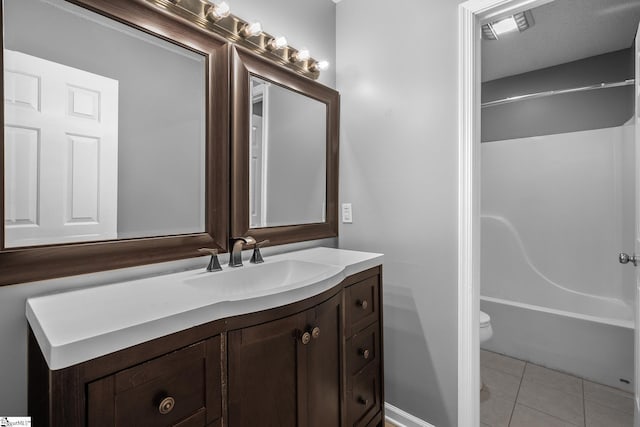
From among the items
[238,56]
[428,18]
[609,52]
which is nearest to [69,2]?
[238,56]

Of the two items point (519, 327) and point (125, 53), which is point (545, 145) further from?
point (125, 53)

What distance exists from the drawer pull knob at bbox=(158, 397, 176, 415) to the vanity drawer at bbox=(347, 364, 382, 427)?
0.79m

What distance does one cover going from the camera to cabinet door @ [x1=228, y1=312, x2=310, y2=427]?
839 millimetres

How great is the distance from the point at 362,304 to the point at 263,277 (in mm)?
464

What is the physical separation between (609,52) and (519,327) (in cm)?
227

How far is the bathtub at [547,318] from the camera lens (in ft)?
6.82

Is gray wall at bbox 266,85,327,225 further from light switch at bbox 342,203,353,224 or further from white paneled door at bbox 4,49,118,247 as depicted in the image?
white paneled door at bbox 4,49,118,247

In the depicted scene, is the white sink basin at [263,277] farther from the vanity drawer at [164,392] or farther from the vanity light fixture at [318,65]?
the vanity light fixture at [318,65]

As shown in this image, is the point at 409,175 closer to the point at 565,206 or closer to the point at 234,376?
the point at 234,376

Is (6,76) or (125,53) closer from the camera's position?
(6,76)

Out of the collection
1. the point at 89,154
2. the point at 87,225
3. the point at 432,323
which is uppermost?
the point at 89,154

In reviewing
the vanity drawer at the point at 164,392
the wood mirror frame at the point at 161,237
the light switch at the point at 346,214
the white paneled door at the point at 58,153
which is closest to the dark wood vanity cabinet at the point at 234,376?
the vanity drawer at the point at 164,392

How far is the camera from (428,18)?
62.6 inches

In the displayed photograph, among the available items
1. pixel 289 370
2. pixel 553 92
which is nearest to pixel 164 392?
pixel 289 370
